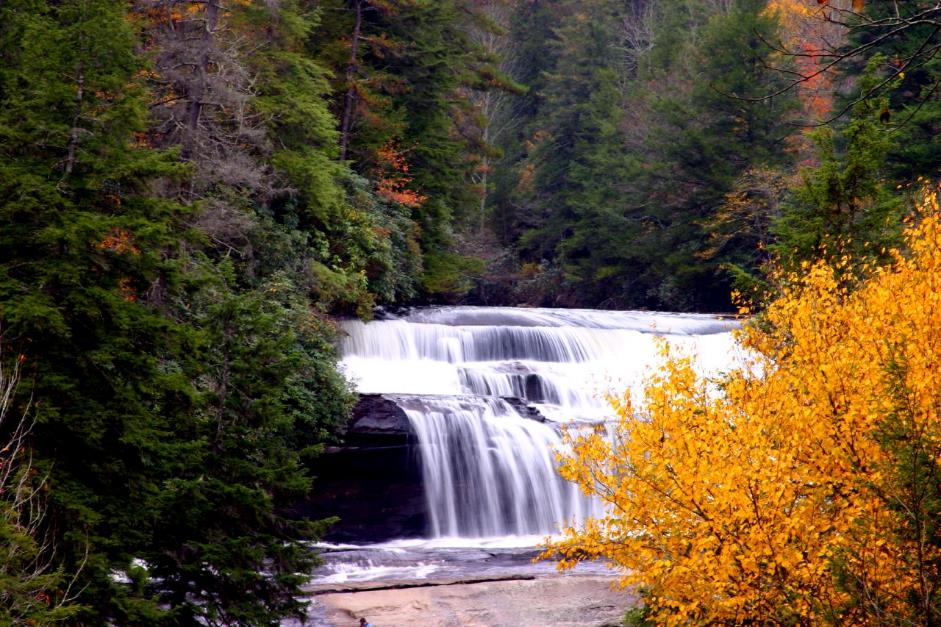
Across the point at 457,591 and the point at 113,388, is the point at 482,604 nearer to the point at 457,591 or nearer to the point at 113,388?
the point at 457,591

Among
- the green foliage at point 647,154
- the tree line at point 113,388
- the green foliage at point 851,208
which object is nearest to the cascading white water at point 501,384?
the green foliage at point 851,208

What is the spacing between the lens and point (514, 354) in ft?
82.5

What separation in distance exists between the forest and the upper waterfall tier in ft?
4.54

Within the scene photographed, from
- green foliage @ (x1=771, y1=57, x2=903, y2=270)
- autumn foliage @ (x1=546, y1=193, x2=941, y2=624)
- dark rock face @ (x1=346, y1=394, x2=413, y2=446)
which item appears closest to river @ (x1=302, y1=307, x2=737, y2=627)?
dark rock face @ (x1=346, y1=394, x2=413, y2=446)

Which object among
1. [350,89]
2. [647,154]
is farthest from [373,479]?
[647,154]

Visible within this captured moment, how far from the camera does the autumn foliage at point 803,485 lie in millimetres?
7441

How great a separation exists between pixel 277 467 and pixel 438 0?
24792mm

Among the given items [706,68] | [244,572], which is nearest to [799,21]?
[706,68]

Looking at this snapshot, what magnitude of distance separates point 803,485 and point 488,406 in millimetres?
11673

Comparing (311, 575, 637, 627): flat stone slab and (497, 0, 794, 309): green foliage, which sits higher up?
(497, 0, 794, 309): green foliage

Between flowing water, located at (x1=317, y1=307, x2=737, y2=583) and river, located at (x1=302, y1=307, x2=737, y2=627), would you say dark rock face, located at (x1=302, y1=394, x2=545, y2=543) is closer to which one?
river, located at (x1=302, y1=307, x2=737, y2=627)

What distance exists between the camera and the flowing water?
1758cm

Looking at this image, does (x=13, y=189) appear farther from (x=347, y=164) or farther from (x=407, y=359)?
(x=347, y=164)

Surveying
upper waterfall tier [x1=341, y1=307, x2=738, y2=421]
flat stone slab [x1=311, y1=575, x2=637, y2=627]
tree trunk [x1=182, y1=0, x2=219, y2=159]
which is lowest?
flat stone slab [x1=311, y1=575, x2=637, y2=627]
